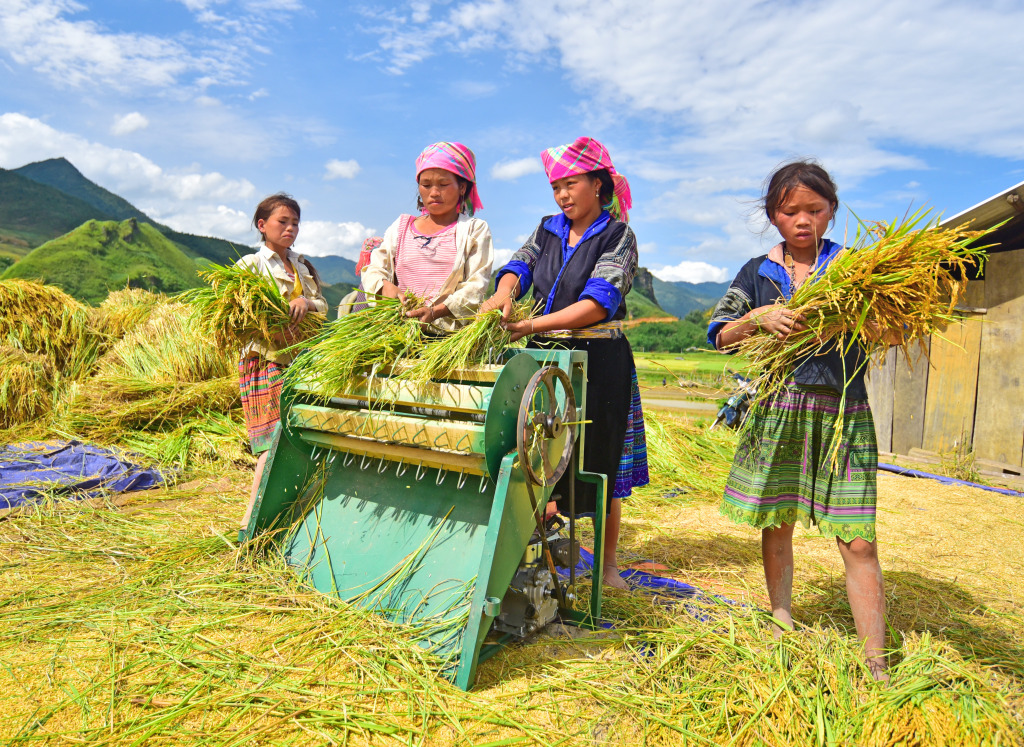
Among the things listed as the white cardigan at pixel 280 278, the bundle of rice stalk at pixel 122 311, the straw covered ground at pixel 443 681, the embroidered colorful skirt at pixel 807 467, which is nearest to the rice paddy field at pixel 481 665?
the straw covered ground at pixel 443 681

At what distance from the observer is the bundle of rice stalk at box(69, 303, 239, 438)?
6.34 m

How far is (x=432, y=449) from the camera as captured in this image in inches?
97.0

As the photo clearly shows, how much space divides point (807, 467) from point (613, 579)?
3.85 feet

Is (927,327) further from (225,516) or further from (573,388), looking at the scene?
(225,516)

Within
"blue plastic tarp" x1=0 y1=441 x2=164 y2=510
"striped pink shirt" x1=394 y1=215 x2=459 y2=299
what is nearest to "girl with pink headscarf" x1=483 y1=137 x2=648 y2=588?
"striped pink shirt" x1=394 y1=215 x2=459 y2=299

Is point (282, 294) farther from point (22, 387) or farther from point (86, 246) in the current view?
point (86, 246)

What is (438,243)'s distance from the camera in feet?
9.89

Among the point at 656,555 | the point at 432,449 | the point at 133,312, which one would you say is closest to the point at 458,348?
the point at 432,449

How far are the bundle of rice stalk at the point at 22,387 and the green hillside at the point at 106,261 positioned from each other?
3431mm

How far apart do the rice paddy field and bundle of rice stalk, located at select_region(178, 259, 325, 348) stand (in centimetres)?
108

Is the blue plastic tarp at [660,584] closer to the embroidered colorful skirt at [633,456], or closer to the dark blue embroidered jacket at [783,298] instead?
the embroidered colorful skirt at [633,456]

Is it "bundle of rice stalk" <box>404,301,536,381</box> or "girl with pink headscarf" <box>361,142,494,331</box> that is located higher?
"girl with pink headscarf" <box>361,142,494,331</box>

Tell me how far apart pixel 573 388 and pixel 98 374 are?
6.54 metres

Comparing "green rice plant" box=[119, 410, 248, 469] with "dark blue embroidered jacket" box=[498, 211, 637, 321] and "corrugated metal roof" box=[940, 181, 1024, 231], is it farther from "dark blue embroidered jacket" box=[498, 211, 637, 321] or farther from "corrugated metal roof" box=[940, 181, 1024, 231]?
"corrugated metal roof" box=[940, 181, 1024, 231]
